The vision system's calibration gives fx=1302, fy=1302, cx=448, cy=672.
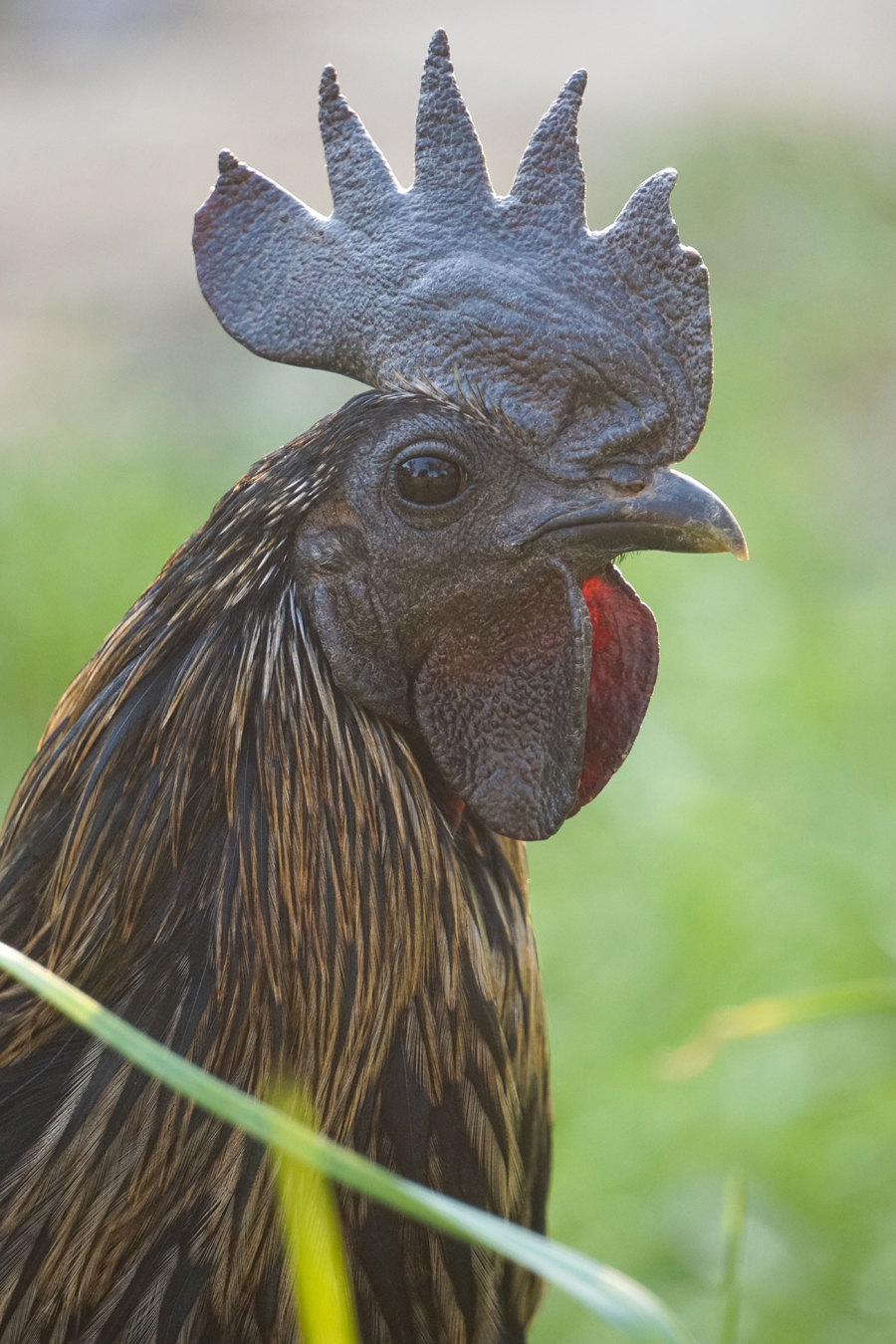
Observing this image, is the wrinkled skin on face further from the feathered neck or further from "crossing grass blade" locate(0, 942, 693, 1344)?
"crossing grass blade" locate(0, 942, 693, 1344)

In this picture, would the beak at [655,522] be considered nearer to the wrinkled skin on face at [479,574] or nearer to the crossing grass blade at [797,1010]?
the wrinkled skin on face at [479,574]

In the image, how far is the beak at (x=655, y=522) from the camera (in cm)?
185

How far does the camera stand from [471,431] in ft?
5.96

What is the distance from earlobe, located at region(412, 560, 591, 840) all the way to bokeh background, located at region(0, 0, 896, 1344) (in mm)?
1842

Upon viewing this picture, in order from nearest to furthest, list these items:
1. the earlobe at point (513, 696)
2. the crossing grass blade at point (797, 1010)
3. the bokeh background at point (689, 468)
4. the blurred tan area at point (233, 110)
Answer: the crossing grass blade at point (797, 1010)
the earlobe at point (513, 696)
the bokeh background at point (689, 468)
the blurred tan area at point (233, 110)

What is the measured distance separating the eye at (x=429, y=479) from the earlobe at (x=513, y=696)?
0.15 meters

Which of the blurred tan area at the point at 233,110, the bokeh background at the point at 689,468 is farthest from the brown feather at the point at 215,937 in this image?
the blurred tan area at the point at 233,110

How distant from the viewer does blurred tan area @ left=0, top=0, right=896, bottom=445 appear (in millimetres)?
7117

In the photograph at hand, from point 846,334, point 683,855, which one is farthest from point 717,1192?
point 846,334

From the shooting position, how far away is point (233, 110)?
10000 mm

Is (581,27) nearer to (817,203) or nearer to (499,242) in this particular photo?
(817,203)

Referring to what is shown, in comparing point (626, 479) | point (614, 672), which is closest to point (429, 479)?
point (626, 479)

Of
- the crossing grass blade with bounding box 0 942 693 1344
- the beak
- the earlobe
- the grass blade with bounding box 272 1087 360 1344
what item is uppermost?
the beak

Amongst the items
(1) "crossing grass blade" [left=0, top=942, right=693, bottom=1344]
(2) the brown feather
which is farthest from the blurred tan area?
(1) "crossing grass blade" [left=0, top=942, right=693, bottom=1344]
